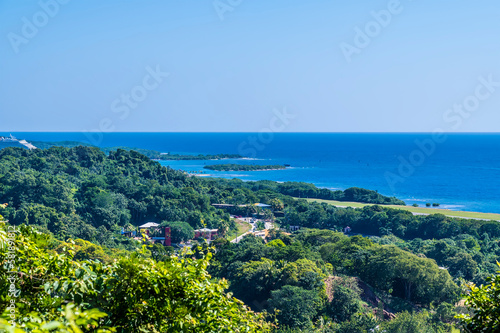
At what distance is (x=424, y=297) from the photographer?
52.5 feet

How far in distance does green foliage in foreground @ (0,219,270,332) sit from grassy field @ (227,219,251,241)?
83.8ft

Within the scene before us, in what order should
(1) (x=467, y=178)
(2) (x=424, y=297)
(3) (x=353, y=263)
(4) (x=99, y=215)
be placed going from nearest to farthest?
(2) (x=424, y=297) < (3) (x=353, y=263) < (4) (x=99, y=215) < (1) (x=467, y=178)

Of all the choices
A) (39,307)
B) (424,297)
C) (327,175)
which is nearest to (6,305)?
(39,307)

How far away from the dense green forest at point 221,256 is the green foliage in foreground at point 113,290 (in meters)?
0.01

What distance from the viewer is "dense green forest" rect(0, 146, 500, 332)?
338 cm

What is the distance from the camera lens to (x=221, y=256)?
66.5ft

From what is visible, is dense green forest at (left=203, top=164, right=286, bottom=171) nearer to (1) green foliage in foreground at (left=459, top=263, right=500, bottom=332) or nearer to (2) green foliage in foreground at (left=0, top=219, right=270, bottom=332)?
(1) green foliage in foreground at (left=459, top=263, right=500, bottom=332)

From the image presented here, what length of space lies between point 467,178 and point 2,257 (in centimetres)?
7368

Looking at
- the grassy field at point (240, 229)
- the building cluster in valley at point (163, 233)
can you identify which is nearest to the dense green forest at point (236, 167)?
the grassy field at point (240, 229)

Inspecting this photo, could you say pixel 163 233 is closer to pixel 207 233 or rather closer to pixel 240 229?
pixel 207 233

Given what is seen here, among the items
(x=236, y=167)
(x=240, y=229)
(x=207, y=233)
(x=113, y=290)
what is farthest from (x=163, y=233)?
(x=236, y=167)

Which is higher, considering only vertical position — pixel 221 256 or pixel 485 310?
pixel 221 256

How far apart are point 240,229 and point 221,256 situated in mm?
12124

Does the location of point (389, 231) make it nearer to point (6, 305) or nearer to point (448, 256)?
point (448, 256)
